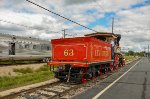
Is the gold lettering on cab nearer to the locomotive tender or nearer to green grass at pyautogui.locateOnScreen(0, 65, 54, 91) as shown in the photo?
the locomotive tender

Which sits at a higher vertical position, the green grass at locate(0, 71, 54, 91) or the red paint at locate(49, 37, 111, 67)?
the red paint at locate(49, 37, 111, 67)

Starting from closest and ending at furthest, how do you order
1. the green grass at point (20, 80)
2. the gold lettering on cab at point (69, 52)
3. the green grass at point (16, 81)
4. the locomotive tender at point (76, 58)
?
1. the green grass at point (16, 81)
2. the green grass at point (20, 80)
3. the locomotive tender at point (76, 58)
4. the gold lettering on cab at point (69, 52)

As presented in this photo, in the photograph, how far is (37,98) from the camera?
34.7 ft

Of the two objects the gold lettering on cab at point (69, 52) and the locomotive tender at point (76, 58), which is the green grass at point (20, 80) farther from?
the gold lettering on cab at point (69, 52)

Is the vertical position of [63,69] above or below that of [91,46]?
below

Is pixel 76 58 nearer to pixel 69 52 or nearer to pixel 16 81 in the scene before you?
pixel 69 52

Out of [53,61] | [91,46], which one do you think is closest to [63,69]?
[53,61]

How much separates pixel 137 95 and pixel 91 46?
5101 mm

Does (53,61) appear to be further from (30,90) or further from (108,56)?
(108,56)

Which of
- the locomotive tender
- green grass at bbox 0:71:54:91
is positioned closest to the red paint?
the locomotive tender

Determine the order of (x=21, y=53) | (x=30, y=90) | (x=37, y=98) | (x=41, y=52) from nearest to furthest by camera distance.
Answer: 1. (x=37, y=98)
2. (x=30, y=90)
3. (x=21, y=53)
4. (x=41, y=52)

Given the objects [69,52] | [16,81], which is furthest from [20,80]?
[69,52]

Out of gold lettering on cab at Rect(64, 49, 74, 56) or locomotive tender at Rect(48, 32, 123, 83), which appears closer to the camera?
locomotive tender at Rect(48, 32, 123, 83)

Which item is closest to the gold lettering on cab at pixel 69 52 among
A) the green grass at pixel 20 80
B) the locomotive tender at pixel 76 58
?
the locomotive tender at pixel 76 58
